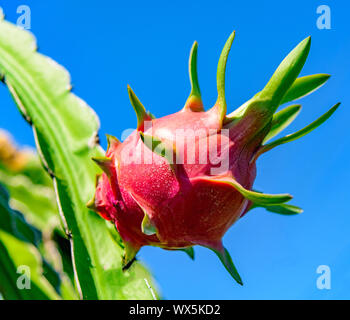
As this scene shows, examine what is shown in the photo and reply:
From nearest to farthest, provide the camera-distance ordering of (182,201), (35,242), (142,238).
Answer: (182,201) → (142,238) → (35,242)

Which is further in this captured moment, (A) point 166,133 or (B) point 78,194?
(B) point 78,194

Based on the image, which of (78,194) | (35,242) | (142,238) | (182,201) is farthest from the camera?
(35,242)

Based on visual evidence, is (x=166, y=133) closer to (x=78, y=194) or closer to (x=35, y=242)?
(x=78, y=194)
